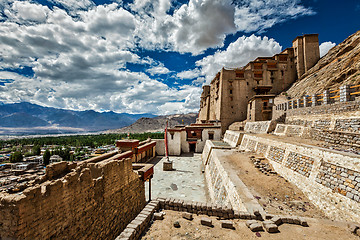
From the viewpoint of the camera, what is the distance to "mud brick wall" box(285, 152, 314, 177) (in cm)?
703

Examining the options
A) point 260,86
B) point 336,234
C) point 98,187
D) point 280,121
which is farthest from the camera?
point 260,86

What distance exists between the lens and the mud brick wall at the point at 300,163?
23.1 feet

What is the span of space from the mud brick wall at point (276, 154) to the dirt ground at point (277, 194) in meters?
1.18

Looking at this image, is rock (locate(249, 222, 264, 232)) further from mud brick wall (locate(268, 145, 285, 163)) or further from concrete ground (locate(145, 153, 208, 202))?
concrete ground (locate(145, 153, 208, 202))

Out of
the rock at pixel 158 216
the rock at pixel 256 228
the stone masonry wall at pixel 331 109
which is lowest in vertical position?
the rock at pixel 158 216

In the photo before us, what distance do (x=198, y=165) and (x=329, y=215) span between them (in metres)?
15.2

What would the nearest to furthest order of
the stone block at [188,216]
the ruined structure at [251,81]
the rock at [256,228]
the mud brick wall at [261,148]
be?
the rock at [256,228], the stone block at [188,216], the mud brick wall at [261,148], the ruined structure at [251,81]

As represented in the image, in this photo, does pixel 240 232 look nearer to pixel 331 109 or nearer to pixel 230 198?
pixel 230 198

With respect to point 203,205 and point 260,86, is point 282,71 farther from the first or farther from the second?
point 203,205

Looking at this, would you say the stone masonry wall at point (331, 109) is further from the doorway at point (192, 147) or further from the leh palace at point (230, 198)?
the doorway at point (192, 147)

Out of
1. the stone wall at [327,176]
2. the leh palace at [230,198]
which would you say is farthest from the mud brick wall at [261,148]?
the stone wall at [327,176]

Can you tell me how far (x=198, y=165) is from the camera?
20.0 meters

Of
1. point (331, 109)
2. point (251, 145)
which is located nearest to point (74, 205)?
point (251, 145)

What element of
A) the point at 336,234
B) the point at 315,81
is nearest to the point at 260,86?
the point at 315,81
